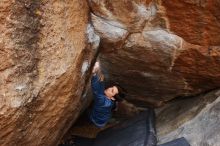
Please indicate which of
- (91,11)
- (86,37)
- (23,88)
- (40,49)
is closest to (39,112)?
(23,88)

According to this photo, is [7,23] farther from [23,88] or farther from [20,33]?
[23,88]

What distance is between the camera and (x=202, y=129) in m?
3.46

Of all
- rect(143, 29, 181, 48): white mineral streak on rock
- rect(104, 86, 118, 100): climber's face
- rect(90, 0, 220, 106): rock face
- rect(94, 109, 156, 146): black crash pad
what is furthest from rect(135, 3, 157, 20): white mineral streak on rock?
rect(94, 109, 156, 146): black crash pad

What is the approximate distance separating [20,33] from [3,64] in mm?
242

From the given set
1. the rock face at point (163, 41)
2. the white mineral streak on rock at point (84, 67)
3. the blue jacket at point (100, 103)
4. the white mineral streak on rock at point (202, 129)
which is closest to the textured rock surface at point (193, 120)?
the white mineral streak on rock at point (202, 129)

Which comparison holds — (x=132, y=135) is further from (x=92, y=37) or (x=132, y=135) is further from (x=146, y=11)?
(x=146, y=11)

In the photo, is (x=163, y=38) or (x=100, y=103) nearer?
(x=163, y=38)

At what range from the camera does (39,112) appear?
305 cm

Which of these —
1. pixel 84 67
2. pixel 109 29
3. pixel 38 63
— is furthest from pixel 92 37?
pixel 38 63

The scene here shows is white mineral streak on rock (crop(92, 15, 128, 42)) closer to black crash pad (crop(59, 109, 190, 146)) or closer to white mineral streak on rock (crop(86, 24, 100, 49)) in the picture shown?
white mineral streak on rock (crop(86, 24, 100, 49))

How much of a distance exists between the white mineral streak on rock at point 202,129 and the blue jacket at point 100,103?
0.58 metres

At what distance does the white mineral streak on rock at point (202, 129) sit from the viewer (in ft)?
10.9

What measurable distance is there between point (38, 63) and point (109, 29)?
2.51 ft

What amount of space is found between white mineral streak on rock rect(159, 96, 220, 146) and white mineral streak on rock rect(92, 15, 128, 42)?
3.30 feet
